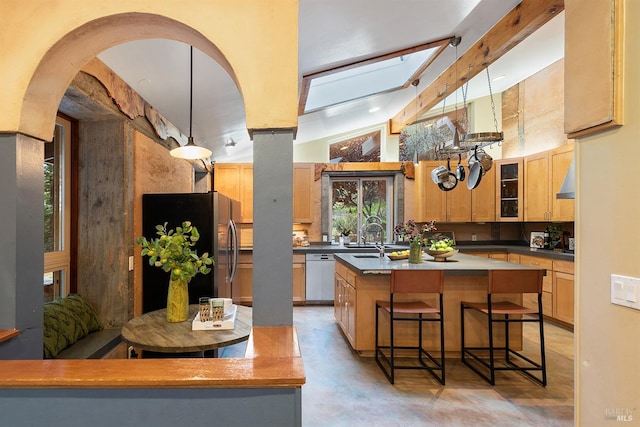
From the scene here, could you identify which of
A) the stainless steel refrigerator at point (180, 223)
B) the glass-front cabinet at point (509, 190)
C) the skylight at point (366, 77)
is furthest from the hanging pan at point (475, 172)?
the stainless steel refrigerator at point (180, 223)

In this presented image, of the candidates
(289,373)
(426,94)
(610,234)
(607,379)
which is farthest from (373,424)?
(426,94)

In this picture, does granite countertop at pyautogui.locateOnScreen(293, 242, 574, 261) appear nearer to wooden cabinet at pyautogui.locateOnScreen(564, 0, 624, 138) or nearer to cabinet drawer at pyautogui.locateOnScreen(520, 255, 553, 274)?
cabinet drawer at pyautogui.locateOnScreen(520, 255, 553, 274)

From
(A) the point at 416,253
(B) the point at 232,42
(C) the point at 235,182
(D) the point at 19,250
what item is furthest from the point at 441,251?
(C) the point at 235,182

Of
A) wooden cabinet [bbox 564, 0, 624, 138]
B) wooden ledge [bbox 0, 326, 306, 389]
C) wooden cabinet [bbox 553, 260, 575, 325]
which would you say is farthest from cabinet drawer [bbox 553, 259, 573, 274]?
wooden ledge [bbox 0, 326, 306, 389]

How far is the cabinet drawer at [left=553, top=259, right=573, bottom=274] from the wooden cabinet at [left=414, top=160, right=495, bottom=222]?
131 centimetres

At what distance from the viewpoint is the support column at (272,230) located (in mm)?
1291

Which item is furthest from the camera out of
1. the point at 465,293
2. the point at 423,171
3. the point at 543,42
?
the point at 423,171

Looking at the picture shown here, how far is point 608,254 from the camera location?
1319mm

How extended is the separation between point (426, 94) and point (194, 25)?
385 cm

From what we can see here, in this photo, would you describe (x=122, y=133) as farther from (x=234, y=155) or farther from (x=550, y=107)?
(x=550, y=107)

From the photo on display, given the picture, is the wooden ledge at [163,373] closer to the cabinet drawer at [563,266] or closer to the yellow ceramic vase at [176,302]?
the yellow ceramic vase at [176,302]

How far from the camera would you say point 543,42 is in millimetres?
3900

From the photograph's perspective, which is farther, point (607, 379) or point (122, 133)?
point (122, 133)

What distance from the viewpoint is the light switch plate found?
1202 millimetres
